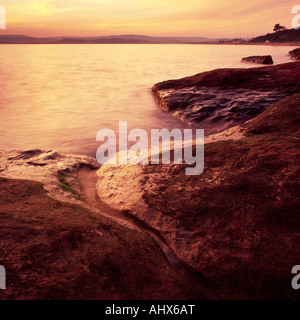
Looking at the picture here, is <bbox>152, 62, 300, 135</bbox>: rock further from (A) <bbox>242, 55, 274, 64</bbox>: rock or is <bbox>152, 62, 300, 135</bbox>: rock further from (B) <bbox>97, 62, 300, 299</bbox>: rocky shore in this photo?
(A) <bbox>242, 55, 274, 64</bbox>: rock

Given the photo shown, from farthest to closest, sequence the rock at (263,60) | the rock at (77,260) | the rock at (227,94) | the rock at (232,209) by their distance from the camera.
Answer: the rock at (263,60) < the rock at (227,94) < the rock at (232,209) < the rock at (77,260)

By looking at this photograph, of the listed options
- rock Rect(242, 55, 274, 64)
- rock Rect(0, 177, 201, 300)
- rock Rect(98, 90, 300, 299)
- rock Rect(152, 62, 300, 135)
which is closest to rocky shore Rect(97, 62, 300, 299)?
rock Rect(98, 90, 300, 299)

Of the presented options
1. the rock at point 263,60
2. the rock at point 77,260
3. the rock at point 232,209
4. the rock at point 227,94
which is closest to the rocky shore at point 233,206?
the rock at point 232,209

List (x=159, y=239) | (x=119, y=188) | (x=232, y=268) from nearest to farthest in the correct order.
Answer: (x=232, y=268)
(x=159, y=239)
(x=119, y=188)

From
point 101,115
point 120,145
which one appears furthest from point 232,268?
point 101,115

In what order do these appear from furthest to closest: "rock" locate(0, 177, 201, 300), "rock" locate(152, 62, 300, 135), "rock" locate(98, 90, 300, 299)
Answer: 1. "rock" locate(152, 62, 300, 135)
2. "rock" locate(98, 90, 300, 299)
3. "rock" locate(0, 177, 201, 300)

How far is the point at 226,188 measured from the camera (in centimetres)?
247

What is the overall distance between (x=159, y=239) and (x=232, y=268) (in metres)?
0.73

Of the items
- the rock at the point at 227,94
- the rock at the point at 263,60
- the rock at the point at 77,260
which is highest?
the rock at the point at 263,60

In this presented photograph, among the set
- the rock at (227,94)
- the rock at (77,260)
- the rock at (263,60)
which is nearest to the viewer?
the rock at (77,260)

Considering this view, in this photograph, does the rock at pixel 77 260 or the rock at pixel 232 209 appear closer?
the rock at pixel 77 260

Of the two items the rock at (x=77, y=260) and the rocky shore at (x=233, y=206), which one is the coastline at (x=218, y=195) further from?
the rock at (x=77, y=260)
